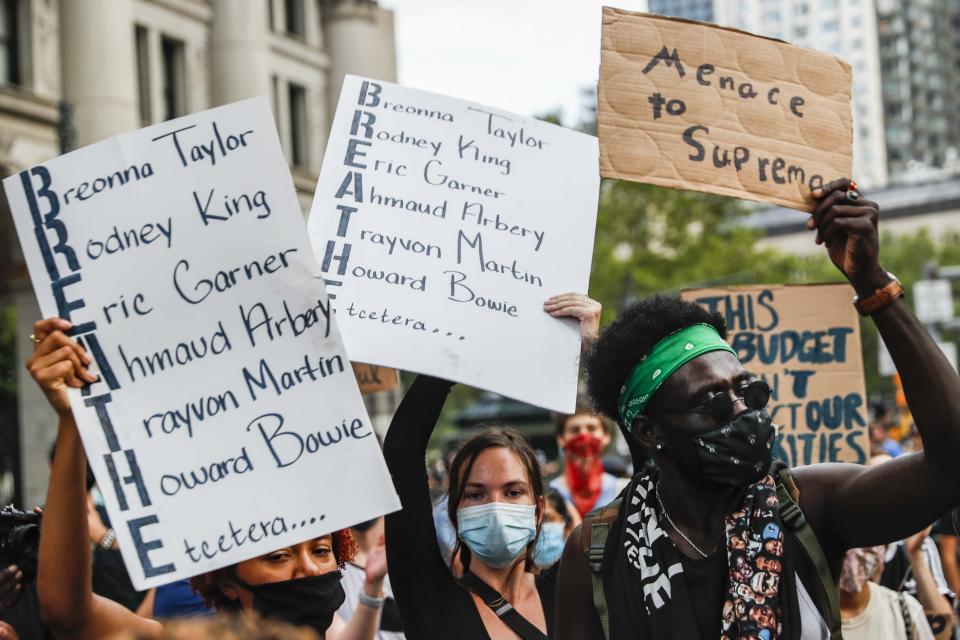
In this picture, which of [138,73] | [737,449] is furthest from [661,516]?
[138,73]

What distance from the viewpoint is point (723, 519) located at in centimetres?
297

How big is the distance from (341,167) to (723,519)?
1.44 m

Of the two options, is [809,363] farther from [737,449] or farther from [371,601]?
[737,449]

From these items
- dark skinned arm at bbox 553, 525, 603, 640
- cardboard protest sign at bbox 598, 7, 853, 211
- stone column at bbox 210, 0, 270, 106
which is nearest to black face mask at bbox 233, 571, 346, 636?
dark skinned arm at bbox 553, 525, 603, 640

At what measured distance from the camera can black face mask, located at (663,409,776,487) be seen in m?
2.88

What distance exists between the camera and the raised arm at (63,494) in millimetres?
2883

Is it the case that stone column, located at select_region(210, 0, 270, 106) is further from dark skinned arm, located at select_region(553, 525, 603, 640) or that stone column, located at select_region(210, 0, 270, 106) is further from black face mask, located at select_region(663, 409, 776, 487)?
black face mask, located at select_region(663, 409, 776, 487)

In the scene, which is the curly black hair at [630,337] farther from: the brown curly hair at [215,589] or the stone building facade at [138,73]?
the stone building facade at [138,73]

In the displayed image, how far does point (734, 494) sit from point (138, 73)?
73.3ft

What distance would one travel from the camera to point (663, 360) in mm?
3092

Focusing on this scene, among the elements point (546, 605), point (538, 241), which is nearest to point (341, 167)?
point (538, 241)

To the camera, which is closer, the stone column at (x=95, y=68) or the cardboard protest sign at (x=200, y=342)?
the cardboard protest sign at (x=200, y=342)

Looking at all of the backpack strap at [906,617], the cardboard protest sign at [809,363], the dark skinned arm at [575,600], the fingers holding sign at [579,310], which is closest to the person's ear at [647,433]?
the dark skinned arm at [575,600]

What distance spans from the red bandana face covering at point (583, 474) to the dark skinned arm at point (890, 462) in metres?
4.35
